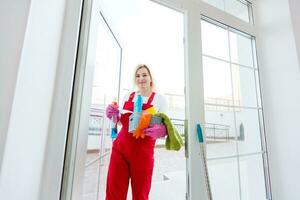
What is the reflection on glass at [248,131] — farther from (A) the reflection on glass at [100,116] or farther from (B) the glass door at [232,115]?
(A) the reflection on glass at [100,116]

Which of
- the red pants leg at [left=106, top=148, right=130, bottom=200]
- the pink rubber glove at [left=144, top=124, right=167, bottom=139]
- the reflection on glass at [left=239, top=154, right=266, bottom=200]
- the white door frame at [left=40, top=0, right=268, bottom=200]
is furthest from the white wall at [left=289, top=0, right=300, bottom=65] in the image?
the red pants leg at [left=106, top=148, right=130, bottom=200]

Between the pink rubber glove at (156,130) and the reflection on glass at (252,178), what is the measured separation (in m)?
0.59

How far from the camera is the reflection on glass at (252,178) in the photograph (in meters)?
1.10

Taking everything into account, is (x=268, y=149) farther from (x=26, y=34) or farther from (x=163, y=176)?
(x=163, y=176)

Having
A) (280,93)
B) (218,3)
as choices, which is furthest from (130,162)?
(218,3)

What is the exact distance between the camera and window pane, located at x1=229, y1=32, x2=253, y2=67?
4.07ft

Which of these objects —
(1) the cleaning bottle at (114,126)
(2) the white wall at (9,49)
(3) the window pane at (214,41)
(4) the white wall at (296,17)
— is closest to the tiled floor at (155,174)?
(1) the cleaning bottle at (114,126)

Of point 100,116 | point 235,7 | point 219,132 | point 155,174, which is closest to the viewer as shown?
point 100,116

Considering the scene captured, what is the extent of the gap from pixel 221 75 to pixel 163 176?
6.38 ft

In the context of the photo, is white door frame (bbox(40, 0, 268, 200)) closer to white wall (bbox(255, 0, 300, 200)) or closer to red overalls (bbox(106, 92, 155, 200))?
white wall (bbox(255, 0, 300, 200))

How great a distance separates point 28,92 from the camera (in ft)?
1.33

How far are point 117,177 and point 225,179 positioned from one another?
696mm

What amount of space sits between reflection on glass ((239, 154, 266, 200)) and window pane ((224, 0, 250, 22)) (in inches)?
44.0

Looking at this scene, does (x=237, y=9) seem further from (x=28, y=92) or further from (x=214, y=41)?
(x=28, y=92)
